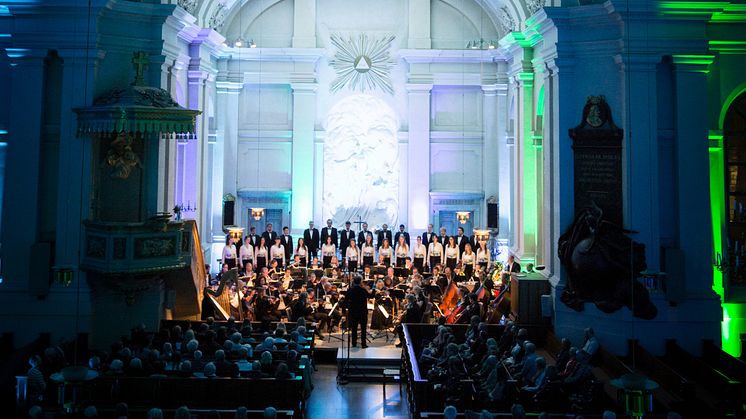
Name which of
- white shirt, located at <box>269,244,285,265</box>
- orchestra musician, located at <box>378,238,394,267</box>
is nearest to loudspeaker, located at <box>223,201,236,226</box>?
white shirt, located at <box>269,244,285,265</box>

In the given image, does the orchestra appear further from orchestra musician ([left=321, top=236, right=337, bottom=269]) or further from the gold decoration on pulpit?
the gold decoration on pulpit

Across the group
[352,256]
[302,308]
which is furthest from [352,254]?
[302,308]

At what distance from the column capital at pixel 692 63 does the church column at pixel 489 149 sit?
28.7 ft

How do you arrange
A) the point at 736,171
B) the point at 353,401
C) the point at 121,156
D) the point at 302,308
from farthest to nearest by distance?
the point at 736,171
the point at 302,308
the point at 121,156
the point at 353,401

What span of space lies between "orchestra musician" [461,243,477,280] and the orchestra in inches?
1.0

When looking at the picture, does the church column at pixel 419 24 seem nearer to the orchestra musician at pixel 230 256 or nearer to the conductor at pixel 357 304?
the orchestra musician at pixel 230 256

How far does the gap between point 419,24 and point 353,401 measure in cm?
1382

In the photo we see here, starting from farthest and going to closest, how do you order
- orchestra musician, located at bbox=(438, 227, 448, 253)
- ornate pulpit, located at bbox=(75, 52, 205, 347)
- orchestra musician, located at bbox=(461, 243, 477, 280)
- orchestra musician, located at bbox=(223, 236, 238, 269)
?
orchestra musician, located at bbox=(438, 227, 448, 253) < orchestra musician, located at bbox=(461, 243, 477, 280) < orchestra musician, located at bbox=(223, 236, 238, 269) < ornate pulpit, located at bbox=(75, 52, 205, 347)

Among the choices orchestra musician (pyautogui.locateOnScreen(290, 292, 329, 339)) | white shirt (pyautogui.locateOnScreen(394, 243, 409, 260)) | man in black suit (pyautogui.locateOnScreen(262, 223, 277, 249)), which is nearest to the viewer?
orchestra musician (pyautogui.locateOnScreen(290, 292, 329, 339))

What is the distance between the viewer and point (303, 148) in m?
21.1

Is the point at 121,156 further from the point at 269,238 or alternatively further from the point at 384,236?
the point at 384,236

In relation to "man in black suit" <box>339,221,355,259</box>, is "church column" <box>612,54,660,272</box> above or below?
above

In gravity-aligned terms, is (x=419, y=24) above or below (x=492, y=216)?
above

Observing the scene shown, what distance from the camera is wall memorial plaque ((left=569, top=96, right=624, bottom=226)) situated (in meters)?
12.4
